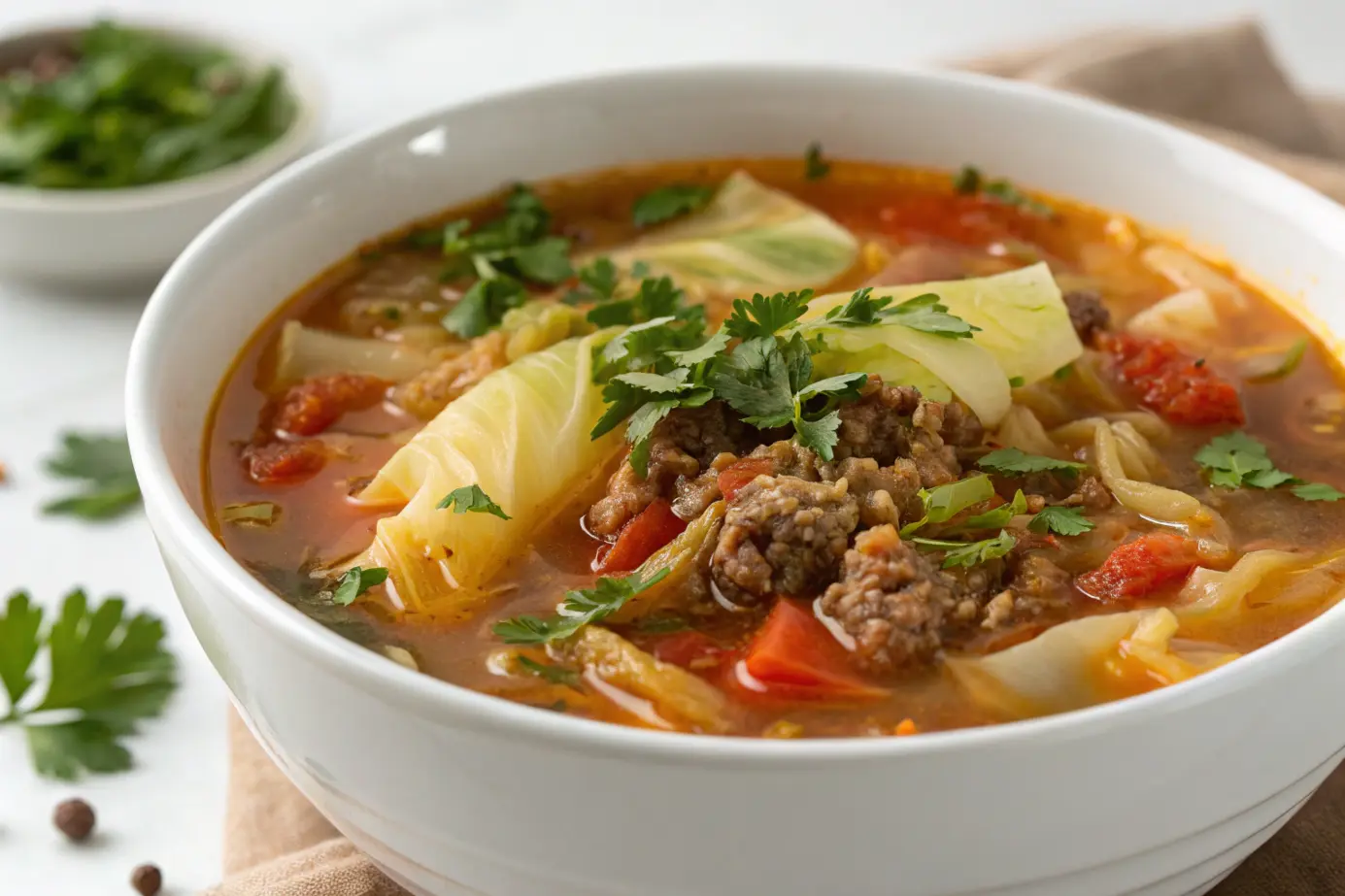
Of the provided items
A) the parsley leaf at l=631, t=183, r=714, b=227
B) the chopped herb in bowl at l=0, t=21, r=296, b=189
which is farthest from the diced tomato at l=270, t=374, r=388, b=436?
the chopped herb in bowl at l=0, t=21, r=296, b=189

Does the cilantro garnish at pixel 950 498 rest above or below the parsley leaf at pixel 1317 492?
above

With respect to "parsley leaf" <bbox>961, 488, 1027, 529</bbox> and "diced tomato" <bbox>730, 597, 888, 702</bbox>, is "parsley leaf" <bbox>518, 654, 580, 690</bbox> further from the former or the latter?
"parsley leaf" <bbox>961, 488, 1027, 529</bbox>

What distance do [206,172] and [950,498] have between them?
462 cm

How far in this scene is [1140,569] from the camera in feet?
12.6

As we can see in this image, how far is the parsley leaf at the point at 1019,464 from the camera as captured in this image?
13.4ft

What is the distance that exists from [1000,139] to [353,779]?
3.61 meters

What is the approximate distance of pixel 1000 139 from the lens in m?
5.74

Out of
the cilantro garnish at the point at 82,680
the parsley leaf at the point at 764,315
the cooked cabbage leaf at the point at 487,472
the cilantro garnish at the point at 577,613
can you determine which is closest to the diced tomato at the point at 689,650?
A: the cilantro garnish at the point at 577,613

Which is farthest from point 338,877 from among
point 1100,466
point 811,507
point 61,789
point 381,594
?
point 1100,466

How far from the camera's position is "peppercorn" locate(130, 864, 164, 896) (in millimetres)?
4332

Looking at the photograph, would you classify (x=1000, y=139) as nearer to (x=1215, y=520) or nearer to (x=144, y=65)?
(x=1215, y=520)

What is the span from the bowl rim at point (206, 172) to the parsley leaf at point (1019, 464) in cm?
405

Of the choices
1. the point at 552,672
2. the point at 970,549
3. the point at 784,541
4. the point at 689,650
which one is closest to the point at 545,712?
the point at 552,672

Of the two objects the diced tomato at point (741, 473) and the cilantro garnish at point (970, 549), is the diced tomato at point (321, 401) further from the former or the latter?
the cilantro garnish at point (970, 549)
